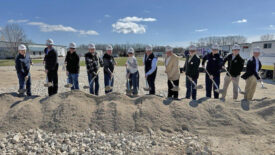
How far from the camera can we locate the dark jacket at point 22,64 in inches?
200

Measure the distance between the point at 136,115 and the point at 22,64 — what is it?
3.78 meters

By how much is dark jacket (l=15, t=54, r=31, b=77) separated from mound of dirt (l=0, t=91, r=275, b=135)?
1097 mm

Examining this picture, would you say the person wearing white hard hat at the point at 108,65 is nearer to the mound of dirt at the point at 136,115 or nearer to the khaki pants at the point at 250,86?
the mound of dirt at the point at 136,115

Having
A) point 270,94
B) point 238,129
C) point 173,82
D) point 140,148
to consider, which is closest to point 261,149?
point 238,129

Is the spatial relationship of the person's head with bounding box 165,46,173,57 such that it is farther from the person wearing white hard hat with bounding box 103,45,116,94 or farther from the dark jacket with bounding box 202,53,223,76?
the person wearing white hard hat with bounding box 103,45,116,94

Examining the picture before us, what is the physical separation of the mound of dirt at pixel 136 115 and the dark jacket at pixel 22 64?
1.10m

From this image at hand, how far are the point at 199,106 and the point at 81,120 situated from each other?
2.71 m

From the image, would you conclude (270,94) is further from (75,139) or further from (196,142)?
(75,139)

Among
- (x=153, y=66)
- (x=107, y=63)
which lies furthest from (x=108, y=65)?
(x=153, y=66)

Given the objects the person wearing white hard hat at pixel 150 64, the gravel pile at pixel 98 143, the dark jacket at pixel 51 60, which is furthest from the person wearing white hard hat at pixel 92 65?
the gravel pile at pixel 98 143

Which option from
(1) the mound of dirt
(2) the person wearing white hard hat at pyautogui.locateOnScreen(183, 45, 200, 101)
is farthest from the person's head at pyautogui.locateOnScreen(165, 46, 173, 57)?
(1) the mound of dirt

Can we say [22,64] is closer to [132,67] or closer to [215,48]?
[132,67]

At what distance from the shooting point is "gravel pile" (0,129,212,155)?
296cm

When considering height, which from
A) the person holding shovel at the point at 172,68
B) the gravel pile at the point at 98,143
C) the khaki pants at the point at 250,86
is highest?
the person holding shovel at the point at 172,68
